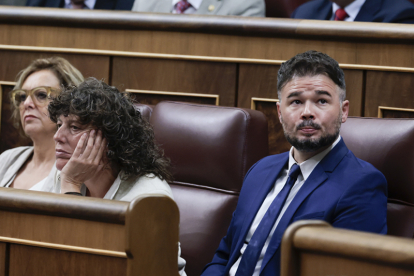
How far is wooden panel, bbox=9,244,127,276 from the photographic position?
0.48 meters

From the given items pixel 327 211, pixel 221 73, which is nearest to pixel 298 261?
pixel 327 211

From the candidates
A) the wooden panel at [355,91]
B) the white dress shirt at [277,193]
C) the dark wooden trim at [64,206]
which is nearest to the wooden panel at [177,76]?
the wooden panel at [355,91]

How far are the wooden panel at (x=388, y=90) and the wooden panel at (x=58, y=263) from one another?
2.03ft

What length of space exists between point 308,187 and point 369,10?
1.94 feet

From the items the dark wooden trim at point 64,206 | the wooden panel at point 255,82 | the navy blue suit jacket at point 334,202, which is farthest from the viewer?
the wooden panel at point 255,82

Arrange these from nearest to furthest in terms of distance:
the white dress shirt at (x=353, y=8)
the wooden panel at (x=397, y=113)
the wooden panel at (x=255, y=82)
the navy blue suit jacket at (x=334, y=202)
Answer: the navy blue suit jacket at (x=334, y=202), the wooden panel at (x=397, y=113), the wooden panel at (x=255, y=82), the white dress shirt at (x=353, y=8)

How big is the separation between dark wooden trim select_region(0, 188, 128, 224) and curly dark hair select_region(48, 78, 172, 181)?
0.81 feet

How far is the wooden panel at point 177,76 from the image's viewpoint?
1.04 meters

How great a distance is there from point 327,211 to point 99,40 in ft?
2.33

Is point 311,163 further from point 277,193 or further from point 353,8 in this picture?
point 353,8

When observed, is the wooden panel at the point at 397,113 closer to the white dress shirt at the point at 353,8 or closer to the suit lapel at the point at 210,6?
the white dress shirt at the point at 353,8

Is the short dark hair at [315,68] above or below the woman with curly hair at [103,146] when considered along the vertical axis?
above

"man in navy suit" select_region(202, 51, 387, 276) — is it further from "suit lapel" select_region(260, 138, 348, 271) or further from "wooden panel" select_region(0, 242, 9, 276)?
"wooden panel" select_region(0, 242, 9, 276)

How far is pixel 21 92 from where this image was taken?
1.01 meters
